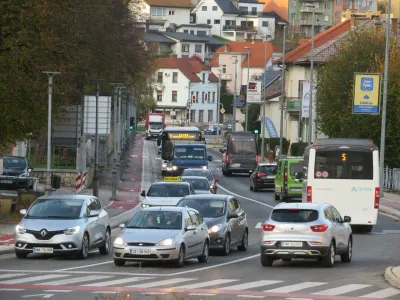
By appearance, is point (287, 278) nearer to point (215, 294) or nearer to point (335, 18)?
point (215, 294)

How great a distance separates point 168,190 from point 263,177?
24.7 metres

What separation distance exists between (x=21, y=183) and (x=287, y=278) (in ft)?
80.9

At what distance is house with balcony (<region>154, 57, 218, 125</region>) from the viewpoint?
554 ft

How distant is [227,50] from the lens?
172 m

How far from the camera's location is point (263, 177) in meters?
62.2

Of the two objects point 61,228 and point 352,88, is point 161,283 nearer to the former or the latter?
point 61,228

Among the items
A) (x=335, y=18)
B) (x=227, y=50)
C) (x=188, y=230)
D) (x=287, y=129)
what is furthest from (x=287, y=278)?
(x=335, y=18)

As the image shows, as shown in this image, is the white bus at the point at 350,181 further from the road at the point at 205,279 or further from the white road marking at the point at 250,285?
the white road marking at the point at 250,285

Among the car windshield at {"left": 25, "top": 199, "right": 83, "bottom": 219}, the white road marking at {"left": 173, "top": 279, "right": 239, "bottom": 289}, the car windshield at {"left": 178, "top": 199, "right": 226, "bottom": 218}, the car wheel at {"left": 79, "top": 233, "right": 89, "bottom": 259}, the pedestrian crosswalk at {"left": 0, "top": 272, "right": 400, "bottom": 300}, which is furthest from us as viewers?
the car windshield at {"left": 178, "top": 199, "right": 226, "bottom": 218}

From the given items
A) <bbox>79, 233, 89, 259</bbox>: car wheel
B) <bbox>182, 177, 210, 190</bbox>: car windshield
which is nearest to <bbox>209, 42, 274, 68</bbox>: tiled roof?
<bbox>182, 177, 210, 190</bbox>: car windshield

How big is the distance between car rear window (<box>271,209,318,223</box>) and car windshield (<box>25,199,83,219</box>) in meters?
5.15

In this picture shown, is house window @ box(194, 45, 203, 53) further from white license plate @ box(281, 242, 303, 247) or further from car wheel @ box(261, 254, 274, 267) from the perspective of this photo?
white license plate @ box(281, 242, 303, 247)

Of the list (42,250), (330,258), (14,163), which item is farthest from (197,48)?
(330,258)

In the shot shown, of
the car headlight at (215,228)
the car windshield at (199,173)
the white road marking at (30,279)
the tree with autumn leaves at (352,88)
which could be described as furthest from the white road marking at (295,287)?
the tree with autumn leaves at (352,88)
